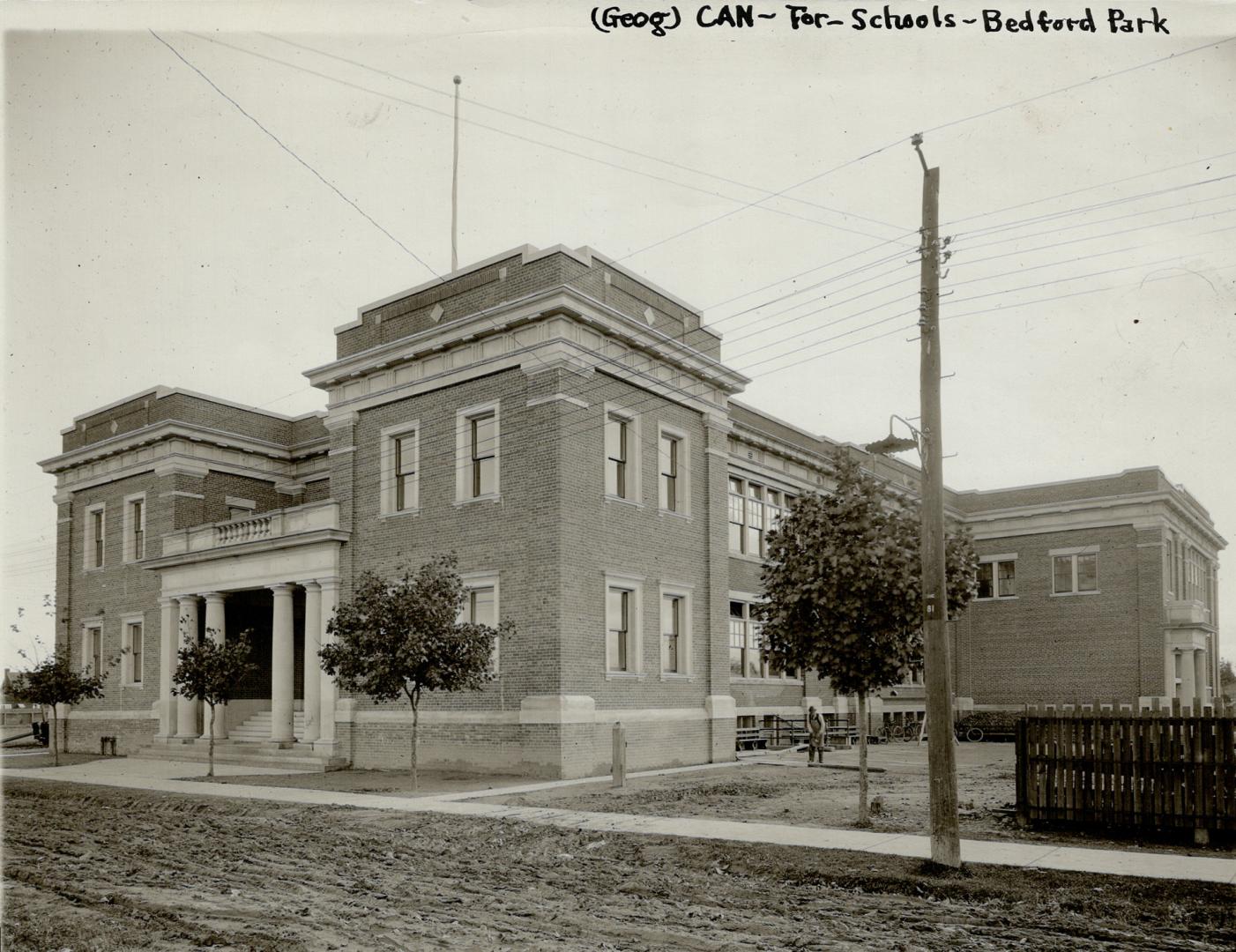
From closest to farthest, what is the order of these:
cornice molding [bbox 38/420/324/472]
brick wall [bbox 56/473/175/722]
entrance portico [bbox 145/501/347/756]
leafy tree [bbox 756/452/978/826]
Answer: leafy tree [bbox 756/452/978/826], entrance portico [bbox 145/501/347/756], cornice molding [bbox 38/420/324/472], brick wall [bbox 56/473/175/722]

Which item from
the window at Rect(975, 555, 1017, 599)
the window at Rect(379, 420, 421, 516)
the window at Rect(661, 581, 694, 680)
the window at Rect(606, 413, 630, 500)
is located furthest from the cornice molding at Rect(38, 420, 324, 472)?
the window at Rect(975, 555, 1017, 599)

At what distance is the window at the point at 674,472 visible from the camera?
27.9 meters

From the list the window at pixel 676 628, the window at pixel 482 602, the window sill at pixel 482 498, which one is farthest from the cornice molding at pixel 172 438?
the window at pixel 676 628

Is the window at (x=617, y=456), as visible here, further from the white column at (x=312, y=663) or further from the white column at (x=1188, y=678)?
the white column at (x=1188, y=678)

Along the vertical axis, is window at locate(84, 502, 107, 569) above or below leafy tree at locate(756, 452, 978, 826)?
above

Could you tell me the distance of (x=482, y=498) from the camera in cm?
2525

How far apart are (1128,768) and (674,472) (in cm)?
1586

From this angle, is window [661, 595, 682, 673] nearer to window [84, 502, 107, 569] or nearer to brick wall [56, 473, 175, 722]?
brick wall [56, 473, 175, 722]

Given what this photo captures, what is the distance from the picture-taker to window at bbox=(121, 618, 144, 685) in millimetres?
35969

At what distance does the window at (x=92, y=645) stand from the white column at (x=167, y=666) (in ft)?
16.8

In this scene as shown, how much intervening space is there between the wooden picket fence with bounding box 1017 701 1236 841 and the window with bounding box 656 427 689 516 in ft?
46.1

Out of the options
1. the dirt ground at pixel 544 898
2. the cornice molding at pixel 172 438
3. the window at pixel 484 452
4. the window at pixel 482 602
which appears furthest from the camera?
the cornice molding at pixel 172 438

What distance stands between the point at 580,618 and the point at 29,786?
41.3 ft

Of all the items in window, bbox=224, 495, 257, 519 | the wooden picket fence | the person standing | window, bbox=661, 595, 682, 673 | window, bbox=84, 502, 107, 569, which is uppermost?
window, bbox=224, 495, 257, 519
